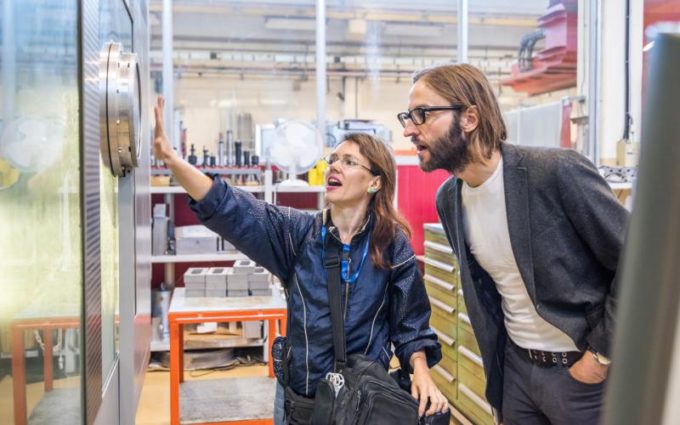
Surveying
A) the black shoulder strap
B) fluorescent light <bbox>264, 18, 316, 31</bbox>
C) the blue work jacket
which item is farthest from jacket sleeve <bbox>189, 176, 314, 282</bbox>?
fluorescent light <bbox>264, 18, 316, 31</bbox>

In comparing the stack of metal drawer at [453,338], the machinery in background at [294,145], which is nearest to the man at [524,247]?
the stack of metal drawer at [453,338]

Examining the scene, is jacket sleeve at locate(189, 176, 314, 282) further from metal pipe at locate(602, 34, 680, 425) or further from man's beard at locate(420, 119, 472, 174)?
metal pipe at locate(602, 34, 680, 425)

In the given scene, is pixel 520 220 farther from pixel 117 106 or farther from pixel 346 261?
pixel 117 106

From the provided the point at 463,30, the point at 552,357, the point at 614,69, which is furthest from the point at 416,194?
the point at 552,357

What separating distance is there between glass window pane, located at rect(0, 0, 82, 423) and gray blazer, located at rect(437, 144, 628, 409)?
1.02 meters

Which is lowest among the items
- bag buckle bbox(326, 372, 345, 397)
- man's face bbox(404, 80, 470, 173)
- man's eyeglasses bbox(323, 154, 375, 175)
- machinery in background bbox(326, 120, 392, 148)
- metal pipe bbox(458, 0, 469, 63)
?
bag buckle bbox(326, 372, 345, 397)

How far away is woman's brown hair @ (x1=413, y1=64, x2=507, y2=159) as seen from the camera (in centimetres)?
159

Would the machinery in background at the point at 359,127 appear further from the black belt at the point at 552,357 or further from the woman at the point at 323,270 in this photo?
the black belt at the point at 552,357

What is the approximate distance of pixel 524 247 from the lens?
1486 millimetres

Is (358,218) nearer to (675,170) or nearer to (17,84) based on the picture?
(17,84)

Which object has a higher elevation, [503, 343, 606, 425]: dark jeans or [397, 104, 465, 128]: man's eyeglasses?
[397, 104, 465, 128]: man's eyeglasses

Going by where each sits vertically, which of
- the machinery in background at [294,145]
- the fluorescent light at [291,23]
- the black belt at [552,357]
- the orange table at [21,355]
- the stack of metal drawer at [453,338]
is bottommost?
the stack of metal drawer at [453,338]

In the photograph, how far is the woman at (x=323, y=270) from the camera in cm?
167

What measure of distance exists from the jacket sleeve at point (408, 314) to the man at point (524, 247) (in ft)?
0.48
